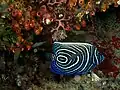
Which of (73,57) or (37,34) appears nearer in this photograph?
(73,57)

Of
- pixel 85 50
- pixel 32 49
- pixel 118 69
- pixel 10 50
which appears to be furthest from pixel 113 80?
pixel 10 50

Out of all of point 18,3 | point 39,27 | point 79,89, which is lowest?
point 79,89

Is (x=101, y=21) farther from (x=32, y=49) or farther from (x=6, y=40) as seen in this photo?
(x=6, y=40)

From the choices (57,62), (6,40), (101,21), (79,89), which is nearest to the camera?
(57,62)

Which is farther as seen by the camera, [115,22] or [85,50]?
[115,22]

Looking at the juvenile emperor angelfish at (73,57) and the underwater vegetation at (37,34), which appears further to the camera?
the underwater vegetation at (37,34)

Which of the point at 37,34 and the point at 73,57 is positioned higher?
the point at 37,34

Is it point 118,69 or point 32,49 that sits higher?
point 32,49

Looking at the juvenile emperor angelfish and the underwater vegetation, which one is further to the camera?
the underwater vegetation
